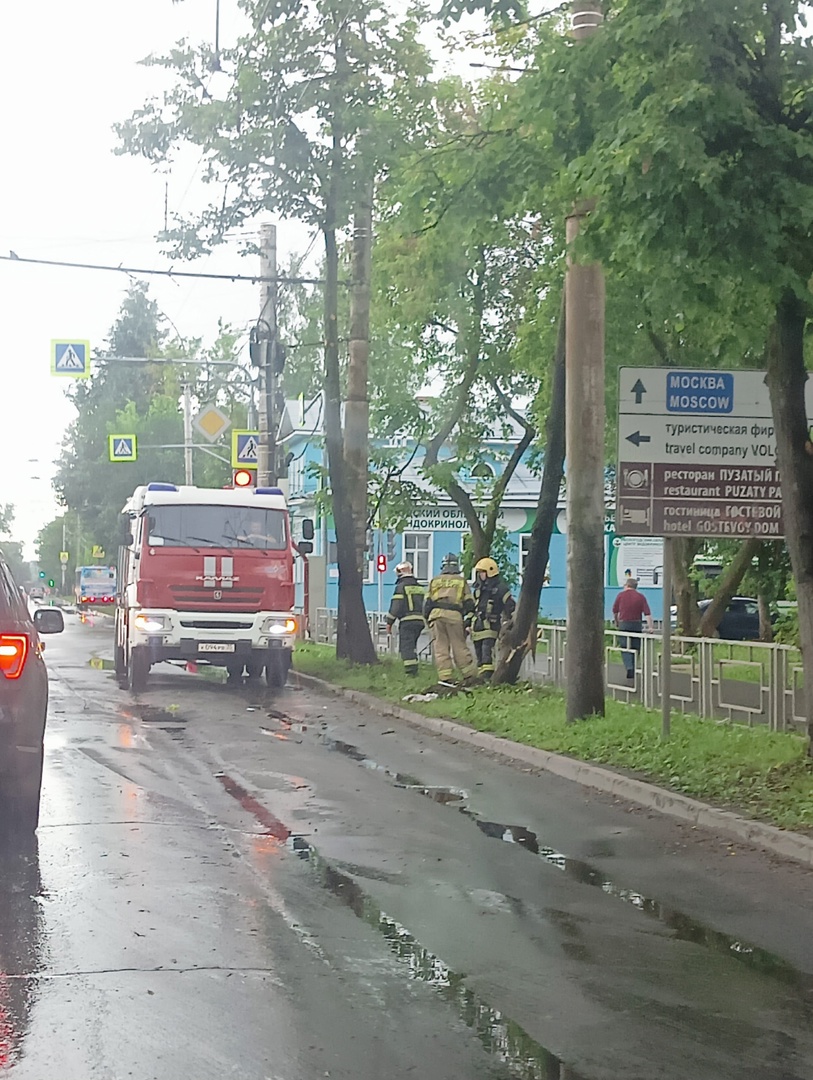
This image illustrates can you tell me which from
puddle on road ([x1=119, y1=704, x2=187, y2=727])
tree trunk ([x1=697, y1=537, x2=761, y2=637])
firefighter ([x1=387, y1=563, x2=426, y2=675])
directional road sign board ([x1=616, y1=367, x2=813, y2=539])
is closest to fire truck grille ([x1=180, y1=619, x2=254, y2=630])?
firefighter ([x1=387, y1=563, x2=426, y2=675])

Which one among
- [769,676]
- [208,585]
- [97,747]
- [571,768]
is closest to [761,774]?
[571,768]

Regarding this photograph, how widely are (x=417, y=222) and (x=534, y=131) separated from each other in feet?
4.91

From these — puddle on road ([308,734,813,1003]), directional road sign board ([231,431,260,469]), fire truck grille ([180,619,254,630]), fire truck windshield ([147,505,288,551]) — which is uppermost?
directional road sign board ([231,431,260,469])

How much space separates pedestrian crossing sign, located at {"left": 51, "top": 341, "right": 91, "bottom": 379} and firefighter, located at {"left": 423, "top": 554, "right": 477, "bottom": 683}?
12482mm

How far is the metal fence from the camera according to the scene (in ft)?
46.3

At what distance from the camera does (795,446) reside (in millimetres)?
11086

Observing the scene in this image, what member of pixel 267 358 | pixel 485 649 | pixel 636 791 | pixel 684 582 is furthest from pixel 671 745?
pixel 267 358

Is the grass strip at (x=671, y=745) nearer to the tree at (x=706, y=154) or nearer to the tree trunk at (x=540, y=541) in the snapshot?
the tree trunk at (x=540, y=541)

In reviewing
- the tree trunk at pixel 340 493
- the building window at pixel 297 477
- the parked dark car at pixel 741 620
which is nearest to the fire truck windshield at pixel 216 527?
the tree trunk at pixel 340 493

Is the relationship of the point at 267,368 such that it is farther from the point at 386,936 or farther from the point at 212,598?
the point at 386,936

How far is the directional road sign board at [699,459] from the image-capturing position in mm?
13180

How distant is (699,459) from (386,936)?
7617mm

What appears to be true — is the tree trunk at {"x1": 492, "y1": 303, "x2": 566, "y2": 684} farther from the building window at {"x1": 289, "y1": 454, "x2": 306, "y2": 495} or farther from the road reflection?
the building window at {"x1": 289, "y1": 454, "x2": 306, "y2": 495}

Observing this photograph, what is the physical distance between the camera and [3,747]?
8531 mm
